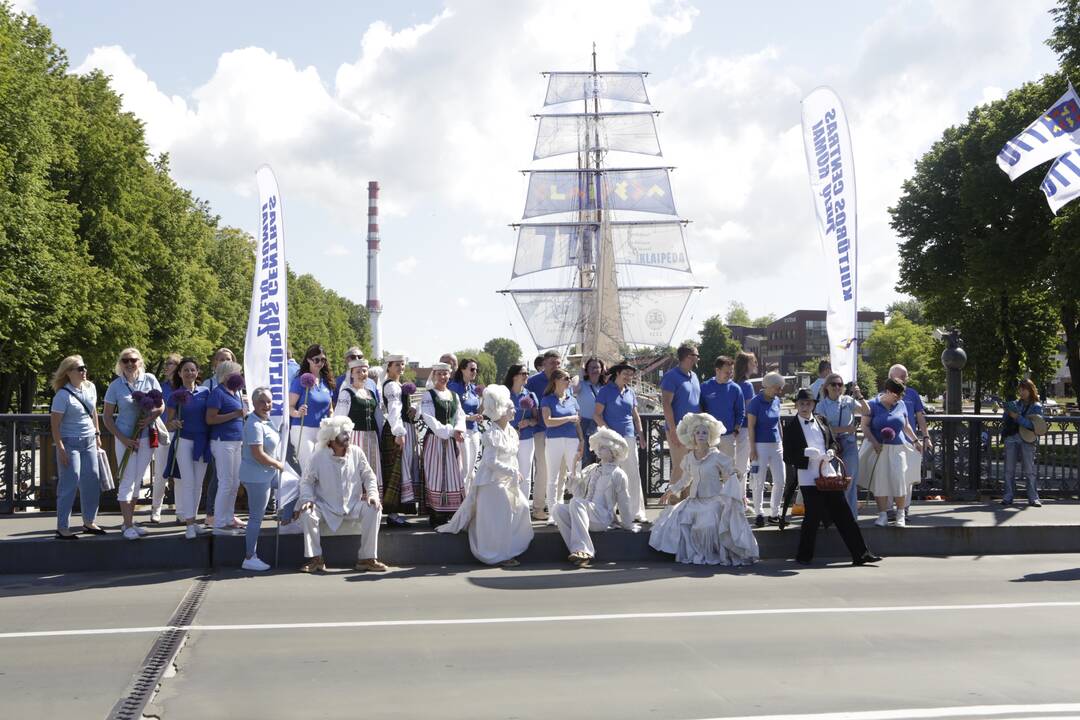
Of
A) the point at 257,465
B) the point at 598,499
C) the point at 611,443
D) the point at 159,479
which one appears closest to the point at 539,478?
the point at 598,499

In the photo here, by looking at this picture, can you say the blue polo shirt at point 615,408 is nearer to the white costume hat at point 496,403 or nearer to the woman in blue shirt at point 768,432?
the woman in blue shirt at point 768,432

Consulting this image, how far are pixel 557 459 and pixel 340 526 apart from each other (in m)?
2.74

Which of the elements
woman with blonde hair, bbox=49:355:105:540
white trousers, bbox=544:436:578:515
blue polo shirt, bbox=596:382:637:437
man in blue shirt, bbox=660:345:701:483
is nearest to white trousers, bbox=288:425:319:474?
woman with blonde hair, bbox=49:355:105:540

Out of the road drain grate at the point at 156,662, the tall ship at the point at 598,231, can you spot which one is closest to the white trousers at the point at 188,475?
the road drain grate at the point at 156,662

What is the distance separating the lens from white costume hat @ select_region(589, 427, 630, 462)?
11633 millimetres

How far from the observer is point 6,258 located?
32031 mm

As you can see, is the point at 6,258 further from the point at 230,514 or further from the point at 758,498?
the point at 758,498

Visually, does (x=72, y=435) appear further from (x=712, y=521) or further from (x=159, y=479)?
(x=712, y=521)

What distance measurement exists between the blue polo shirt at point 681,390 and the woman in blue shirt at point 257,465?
4.50 metres

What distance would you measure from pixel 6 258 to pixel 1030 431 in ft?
93.4

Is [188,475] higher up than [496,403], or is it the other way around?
[496,403]

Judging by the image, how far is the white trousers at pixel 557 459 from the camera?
12.6 metres

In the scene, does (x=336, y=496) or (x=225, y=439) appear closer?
(x=336, y=496)

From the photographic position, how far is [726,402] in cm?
1271
